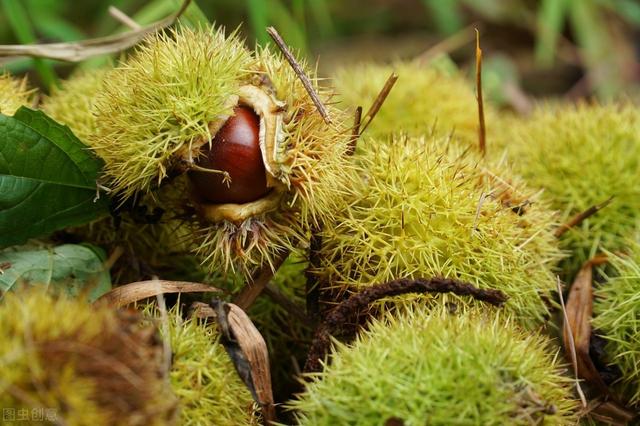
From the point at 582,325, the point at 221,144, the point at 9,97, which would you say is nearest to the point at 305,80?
the point at 221,144

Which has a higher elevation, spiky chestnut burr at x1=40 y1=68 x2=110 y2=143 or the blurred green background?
the blurred green background

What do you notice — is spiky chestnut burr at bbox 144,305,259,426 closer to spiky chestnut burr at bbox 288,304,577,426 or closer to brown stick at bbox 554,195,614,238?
spiky chestnut burr at bbox 288,304,577,426

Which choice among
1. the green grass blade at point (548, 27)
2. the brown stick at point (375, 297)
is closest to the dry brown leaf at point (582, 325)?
the brown stick at point (375, 297)

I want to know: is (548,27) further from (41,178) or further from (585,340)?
(41,178)

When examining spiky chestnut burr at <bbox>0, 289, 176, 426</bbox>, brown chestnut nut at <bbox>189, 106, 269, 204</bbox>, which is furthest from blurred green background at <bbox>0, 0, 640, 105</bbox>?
spiky chestnut burr at <bbox>0, 289, 176, 426</bbox>

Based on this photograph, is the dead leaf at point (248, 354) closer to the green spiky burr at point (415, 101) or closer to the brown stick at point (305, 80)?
the brown stick at point (305, 80)

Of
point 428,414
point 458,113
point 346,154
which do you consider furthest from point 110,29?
point 428,414
